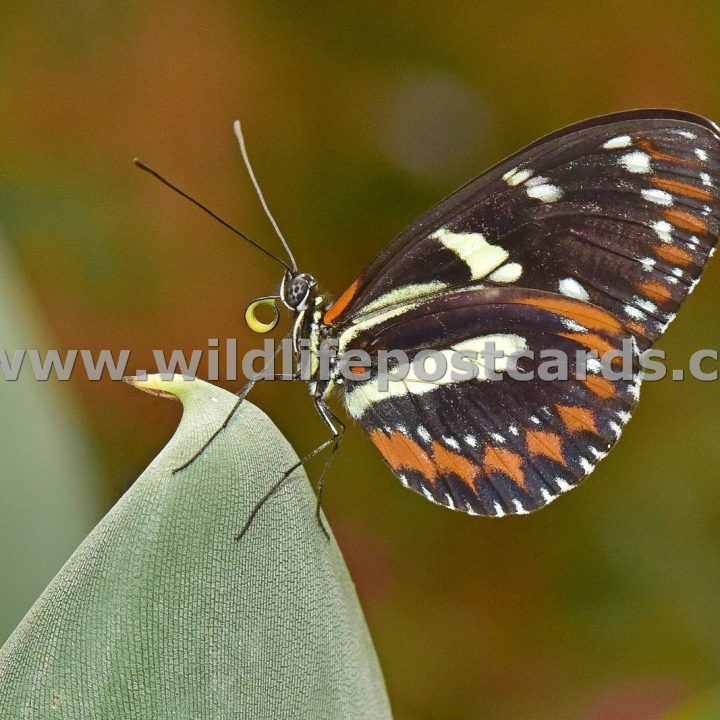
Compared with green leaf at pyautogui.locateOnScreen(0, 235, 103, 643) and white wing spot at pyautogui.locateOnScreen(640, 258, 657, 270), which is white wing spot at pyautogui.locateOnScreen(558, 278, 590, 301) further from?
green leaf at pyautogui.locateOnScreen(0, 235, 103, 643)

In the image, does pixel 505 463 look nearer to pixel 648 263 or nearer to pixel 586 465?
pixel 586 465

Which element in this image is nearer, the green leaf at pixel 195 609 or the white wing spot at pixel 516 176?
the green leaf at pixel 195 609

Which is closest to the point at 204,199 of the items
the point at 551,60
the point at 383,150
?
the point at 383,150

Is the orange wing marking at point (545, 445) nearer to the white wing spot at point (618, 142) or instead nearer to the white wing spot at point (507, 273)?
the white wing spot at point (507, 273)

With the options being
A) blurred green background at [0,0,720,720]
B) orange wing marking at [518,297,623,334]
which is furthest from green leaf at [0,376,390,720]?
blurred green background at [0,0,720,720]

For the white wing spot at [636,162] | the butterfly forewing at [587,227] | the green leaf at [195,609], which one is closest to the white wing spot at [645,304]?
the butterfly forewing at [587,227]

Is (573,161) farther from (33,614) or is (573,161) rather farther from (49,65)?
(49,65)
